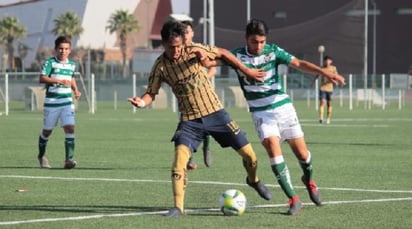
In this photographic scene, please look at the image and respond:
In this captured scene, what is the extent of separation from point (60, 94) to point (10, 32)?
4445 inches

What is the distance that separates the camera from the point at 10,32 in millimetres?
128250

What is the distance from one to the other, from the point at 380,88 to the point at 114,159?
46.3m

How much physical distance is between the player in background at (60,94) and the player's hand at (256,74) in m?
6.51

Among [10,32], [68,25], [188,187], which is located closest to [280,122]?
[188,187]

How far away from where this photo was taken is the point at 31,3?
14188 cm

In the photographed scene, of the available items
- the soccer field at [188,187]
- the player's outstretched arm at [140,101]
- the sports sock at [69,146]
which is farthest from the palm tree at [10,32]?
the player's outstretched arm at [140,101]

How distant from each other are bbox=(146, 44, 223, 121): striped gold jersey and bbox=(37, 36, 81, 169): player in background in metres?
5.85

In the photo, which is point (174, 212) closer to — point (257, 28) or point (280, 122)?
point (280, 122)

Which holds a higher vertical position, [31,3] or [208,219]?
[31,3]

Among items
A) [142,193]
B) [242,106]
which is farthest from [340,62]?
[142,193]

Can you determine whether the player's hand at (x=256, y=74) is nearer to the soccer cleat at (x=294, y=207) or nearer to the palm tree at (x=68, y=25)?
the soccer cleat at (x=294, y=207)

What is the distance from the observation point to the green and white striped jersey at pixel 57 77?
17.4 metres

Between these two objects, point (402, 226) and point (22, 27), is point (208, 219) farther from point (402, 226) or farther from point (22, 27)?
point (22, 27)

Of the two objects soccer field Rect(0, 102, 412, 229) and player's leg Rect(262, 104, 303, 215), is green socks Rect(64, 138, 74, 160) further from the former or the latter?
player's leg Rect(262, 104, 303, 215)
